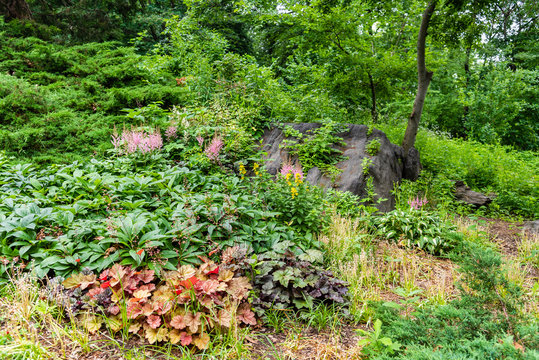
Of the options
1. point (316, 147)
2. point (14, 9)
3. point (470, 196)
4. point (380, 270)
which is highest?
point (14, 9)

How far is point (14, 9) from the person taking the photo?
26.7 feet

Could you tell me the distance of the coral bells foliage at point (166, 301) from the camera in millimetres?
2078

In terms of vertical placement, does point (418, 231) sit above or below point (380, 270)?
above

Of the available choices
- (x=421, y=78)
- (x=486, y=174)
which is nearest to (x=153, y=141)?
(x=421, y=78)

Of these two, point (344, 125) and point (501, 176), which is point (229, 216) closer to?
point (344, 125)

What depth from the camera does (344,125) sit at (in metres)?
5.56

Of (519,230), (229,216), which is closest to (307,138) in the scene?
(229,216)

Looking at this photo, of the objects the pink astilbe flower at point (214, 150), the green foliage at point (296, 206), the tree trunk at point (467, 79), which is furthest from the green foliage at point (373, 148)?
the tree trunk at point (467, 79)

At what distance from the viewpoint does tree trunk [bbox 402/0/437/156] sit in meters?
5.55

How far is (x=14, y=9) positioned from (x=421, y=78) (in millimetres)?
10646

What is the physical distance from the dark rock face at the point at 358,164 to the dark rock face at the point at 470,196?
1.01 metres

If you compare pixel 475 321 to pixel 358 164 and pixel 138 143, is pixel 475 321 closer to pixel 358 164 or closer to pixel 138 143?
pixel 358 164

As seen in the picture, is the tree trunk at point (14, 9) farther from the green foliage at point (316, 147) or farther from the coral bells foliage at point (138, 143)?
the green foliage at point (316, 147)

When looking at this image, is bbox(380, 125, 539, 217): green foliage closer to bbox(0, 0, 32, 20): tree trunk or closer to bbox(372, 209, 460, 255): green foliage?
bbox(372, 209, 460, 255): green foliage
